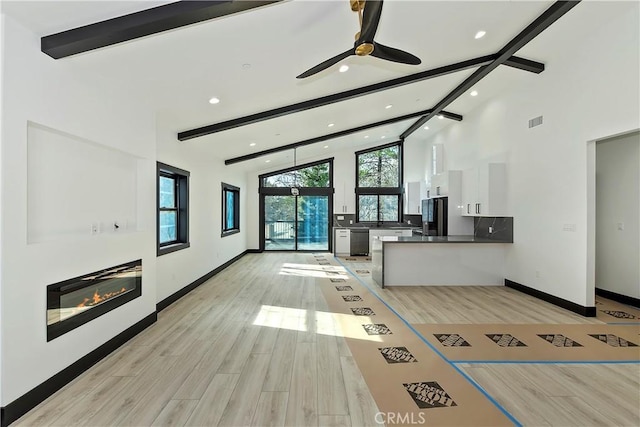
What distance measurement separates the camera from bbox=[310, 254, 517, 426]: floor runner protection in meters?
2.31

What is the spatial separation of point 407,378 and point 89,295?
2867 mm

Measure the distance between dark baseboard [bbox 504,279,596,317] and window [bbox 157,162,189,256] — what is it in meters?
5.62

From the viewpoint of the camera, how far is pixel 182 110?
4.48 metres

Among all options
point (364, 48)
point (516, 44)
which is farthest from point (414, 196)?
point (364, 48)

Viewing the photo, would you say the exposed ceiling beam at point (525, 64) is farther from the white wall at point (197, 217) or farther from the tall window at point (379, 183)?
the tall window at point (379, 183)

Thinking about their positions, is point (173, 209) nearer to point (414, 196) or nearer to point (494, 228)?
point (494, 228)

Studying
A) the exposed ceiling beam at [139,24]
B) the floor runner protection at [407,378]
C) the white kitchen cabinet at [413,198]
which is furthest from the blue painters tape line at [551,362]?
the white kitchen cabinet at [413,198]

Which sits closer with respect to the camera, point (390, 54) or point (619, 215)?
point (390, 54)

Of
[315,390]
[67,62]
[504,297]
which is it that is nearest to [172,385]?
[315,390]

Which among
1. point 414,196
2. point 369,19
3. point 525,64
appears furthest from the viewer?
point 414,196

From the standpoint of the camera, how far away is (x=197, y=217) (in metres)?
6.40

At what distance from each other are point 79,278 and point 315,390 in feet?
7.22

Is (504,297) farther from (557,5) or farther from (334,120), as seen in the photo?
(334,120)

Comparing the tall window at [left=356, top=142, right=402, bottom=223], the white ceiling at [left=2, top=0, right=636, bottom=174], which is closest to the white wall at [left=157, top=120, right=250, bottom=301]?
the white ceiling at [left=2, top=0, right=636, bottom=174]
